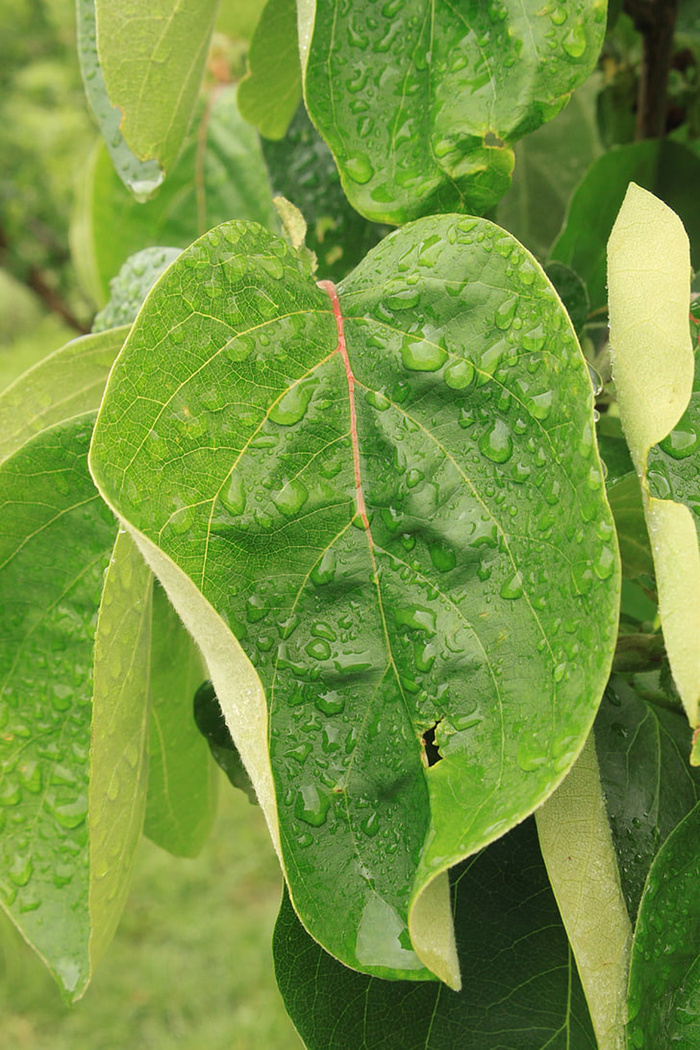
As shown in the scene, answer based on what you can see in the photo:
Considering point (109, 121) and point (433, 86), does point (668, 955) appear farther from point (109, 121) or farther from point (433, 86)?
point (109, 121)

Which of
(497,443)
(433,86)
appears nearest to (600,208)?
(433,86)

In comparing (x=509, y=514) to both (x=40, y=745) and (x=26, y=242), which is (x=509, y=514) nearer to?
(x=40, y=745)

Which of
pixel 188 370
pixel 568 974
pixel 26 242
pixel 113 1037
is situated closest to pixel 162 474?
pixel 188 370

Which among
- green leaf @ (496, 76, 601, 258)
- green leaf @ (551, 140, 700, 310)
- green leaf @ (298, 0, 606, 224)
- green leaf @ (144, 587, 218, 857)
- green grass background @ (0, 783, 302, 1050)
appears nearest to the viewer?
green leaf @ (298, 0, 606, 224)

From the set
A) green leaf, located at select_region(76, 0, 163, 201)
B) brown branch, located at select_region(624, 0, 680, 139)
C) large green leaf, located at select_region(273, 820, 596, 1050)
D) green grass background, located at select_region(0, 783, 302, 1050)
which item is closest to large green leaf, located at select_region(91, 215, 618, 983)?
large green leaf, located at select_region(273, 820, 596, 1050)

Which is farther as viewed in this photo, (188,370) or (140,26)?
(140,26)

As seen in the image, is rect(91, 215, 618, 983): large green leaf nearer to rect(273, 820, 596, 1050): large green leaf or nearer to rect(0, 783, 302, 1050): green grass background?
rect(273, 820, 596, 1050): large green leaf

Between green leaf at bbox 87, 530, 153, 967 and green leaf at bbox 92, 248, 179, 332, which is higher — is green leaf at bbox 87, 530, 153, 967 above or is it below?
below
